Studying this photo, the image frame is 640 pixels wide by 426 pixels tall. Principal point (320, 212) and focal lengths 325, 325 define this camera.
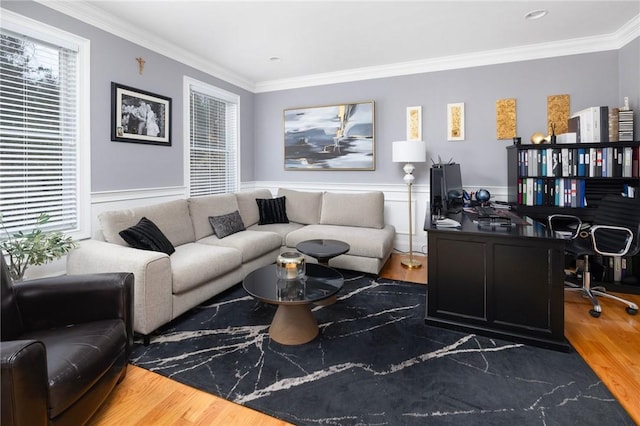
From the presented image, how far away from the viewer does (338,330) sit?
2467 millimetres

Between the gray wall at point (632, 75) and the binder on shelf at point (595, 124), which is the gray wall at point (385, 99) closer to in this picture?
the gray wall at point (632, 75)

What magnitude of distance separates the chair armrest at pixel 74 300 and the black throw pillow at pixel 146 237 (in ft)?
2.80

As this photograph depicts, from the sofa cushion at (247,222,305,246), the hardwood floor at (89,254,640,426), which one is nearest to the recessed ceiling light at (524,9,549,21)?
the hardwood floor at (89,254,640,426)

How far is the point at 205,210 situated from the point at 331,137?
2.14 metres

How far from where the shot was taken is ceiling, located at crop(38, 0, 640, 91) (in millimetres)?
2852

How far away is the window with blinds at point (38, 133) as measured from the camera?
8.01 feet

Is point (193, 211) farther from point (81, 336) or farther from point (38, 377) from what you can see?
point (38, 377)

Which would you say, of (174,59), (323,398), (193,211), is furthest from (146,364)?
(174,59)

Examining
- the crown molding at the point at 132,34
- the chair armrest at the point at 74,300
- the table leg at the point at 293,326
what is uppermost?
the crown molding at the point at 132,34

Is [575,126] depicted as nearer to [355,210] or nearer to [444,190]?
[444,190]

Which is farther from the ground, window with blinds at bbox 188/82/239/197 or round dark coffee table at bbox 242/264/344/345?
window with blinds at bbox 188/82/239/197

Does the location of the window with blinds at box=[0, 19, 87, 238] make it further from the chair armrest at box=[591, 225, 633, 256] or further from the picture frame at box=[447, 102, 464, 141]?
the chair armrest at box=[591, 225, 633, 256]

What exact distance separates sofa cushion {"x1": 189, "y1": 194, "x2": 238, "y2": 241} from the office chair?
340 centimetres

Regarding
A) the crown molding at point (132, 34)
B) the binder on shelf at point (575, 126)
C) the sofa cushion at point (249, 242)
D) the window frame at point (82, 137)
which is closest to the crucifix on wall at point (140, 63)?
the crown molding at point (132, 34)
